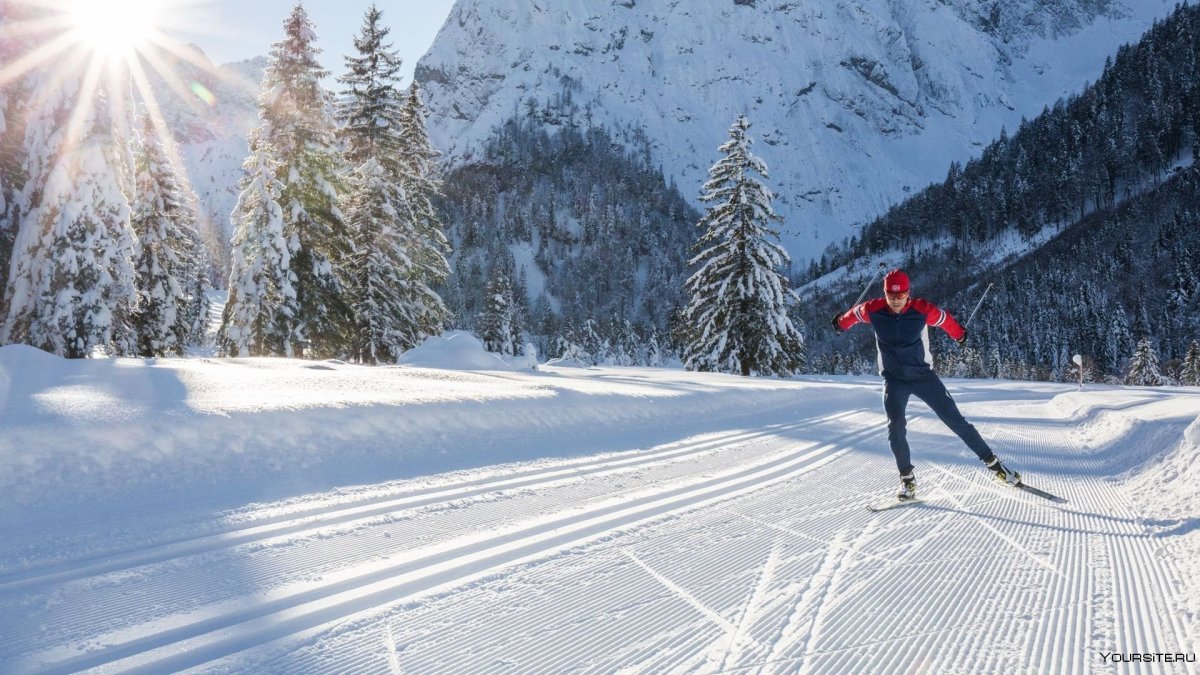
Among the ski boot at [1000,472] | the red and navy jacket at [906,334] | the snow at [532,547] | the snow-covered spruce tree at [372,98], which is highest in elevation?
the snow-covered spruce tree at [372,98]

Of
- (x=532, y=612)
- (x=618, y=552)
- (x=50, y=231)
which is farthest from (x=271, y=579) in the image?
(x=50, y=231)

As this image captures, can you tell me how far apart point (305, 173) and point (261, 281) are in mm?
4105

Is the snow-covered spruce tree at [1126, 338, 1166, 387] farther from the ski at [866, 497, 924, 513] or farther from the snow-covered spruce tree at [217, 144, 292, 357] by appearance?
the snow-covered spruce tree at [217, 144, 292, 357]

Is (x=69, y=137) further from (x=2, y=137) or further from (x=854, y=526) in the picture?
(x=854, y=526)

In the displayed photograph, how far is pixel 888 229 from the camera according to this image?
153 m

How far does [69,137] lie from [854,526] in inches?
849

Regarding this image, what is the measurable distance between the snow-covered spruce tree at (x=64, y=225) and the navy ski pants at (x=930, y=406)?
20.3 m

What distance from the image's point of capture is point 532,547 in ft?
12.2

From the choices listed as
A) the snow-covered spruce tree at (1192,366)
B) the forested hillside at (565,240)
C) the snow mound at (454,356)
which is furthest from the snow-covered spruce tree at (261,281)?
the forested hillside at (565,240)

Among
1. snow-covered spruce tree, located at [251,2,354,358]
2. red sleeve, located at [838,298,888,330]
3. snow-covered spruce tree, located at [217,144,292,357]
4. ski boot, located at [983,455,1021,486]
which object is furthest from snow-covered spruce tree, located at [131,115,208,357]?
ski boot, located at [983,455,1021,486]

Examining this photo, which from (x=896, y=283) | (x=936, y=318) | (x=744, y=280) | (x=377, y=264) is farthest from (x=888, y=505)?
(x=744, y=280)

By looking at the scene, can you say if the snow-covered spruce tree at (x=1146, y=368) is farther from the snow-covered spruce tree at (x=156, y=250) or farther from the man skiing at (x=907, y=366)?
the snow-covered spruce tree at (x=156, y=250)

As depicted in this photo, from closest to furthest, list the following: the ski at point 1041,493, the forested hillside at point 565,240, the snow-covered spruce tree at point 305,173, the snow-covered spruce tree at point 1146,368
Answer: the ski at point 1041,493 → the snow-covered spruce tree at point 305,173 → the snow-covered spruce tree at point 1146,368 → the forested hillside at point 565,240

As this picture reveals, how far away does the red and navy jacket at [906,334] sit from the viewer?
4980mm
